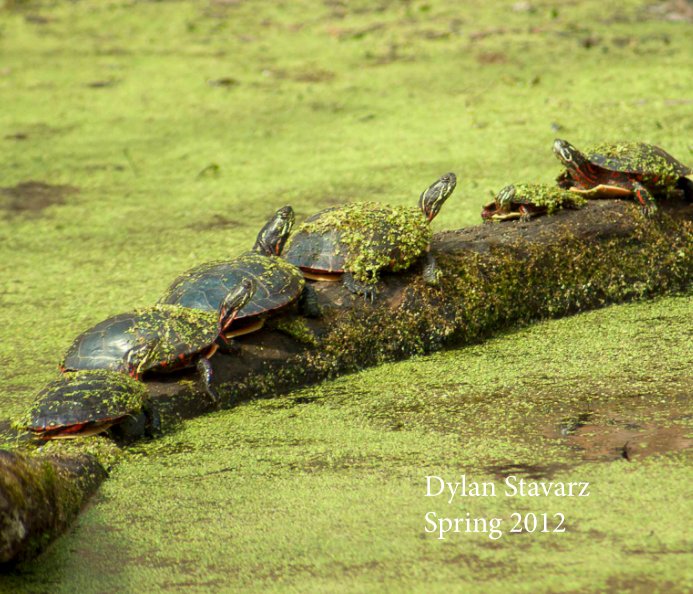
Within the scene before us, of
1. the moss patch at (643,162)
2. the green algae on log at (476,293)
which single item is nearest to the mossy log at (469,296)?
the green algae on log at (476,293)

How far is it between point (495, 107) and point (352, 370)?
118 inches

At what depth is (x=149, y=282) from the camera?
12.3 ft

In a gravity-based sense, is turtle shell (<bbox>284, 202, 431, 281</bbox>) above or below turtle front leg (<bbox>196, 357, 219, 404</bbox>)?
above

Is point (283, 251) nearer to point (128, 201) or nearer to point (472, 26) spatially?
point (128, 201)

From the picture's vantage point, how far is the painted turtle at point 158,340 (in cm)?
253

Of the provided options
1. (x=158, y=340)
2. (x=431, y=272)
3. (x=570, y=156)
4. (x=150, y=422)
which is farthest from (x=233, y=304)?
(x=570, y=156)

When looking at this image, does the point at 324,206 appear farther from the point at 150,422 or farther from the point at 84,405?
the point at 84,405

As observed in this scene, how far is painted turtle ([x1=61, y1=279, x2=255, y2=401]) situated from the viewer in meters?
2.53

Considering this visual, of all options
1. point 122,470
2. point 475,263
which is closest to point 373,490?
point 122,470

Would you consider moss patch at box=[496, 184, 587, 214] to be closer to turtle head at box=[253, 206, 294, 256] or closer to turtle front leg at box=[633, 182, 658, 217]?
turtle front leg at box=[633, 182, 658, 217]

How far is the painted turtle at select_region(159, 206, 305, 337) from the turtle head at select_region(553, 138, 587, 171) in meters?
1.07

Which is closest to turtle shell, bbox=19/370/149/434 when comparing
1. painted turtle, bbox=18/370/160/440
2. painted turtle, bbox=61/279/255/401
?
painted turtle, bbox=18/370/160/440

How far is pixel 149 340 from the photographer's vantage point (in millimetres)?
2551

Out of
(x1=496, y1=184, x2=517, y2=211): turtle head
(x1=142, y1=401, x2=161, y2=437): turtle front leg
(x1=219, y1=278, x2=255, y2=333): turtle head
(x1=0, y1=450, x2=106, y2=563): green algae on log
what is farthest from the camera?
(x1=496, y1=184, x2=517, y2=211): turtle head
